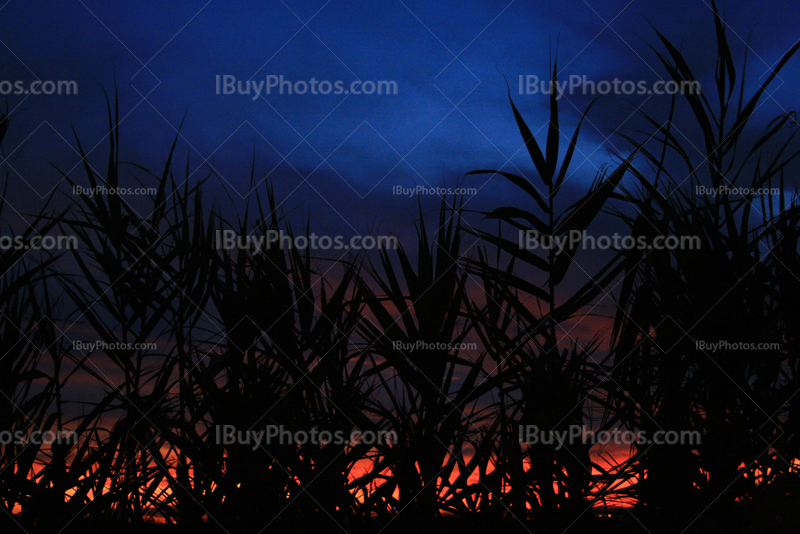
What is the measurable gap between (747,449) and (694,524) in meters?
0.36

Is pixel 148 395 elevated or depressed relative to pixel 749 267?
depressed

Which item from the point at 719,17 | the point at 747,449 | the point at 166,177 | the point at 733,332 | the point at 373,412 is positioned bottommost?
the point at 747,449

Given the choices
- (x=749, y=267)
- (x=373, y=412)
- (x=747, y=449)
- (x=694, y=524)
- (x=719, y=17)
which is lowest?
(x=694, y=524)

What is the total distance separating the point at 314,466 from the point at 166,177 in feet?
4.40

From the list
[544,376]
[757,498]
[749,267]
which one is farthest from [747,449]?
[544,376]

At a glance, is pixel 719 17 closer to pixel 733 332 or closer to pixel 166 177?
pixel 733 332

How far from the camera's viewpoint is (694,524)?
1.98 metres

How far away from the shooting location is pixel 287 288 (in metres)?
2.20

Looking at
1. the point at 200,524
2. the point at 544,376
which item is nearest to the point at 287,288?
the point at 200,524

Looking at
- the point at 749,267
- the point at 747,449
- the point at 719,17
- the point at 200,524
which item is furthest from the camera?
the point at 719,17

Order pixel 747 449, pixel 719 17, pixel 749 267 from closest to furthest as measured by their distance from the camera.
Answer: pixel 747 449
pixel 749 267
pixel 719 17

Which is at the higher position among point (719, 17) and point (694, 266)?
point (719, 17)

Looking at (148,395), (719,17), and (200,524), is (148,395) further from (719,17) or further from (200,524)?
(719,17)

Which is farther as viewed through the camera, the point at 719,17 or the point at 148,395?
the point at 719,17
